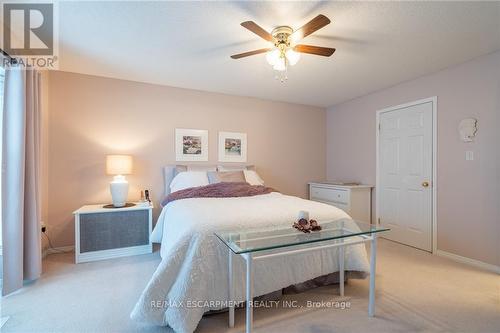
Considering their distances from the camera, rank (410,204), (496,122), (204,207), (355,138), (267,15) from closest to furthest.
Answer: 1. (267,15)
2. (204,207)
3. (496,122)
4. (410,204)
5. (355,138)

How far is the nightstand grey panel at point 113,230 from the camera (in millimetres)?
2664

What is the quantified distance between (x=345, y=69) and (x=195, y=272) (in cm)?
279

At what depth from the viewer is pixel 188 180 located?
320cm

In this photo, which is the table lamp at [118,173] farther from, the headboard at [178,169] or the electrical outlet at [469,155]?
the electrical outlet at [469,155]

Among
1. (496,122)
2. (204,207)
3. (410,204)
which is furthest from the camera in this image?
(410,204)

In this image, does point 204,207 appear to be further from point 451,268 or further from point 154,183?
point 451,268

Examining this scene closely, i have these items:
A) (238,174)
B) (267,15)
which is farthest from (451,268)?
(267,15)

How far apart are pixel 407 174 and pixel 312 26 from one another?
2661 mm

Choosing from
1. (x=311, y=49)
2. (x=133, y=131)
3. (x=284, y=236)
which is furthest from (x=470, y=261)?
(x=133, y=131)

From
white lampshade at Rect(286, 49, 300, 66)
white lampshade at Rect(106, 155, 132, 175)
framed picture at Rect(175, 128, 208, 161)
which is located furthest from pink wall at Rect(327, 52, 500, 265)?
white lampshade at Rect(106, 155, 132, 175)

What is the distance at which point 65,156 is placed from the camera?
3018mm

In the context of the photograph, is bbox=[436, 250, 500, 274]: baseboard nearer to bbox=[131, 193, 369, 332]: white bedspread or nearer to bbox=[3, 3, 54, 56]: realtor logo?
bbox=[131, 193, 369, 332]: white bedspread

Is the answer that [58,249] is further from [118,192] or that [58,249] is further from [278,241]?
[278,241]

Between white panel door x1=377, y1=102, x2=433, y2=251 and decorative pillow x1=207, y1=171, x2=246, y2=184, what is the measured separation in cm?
223
